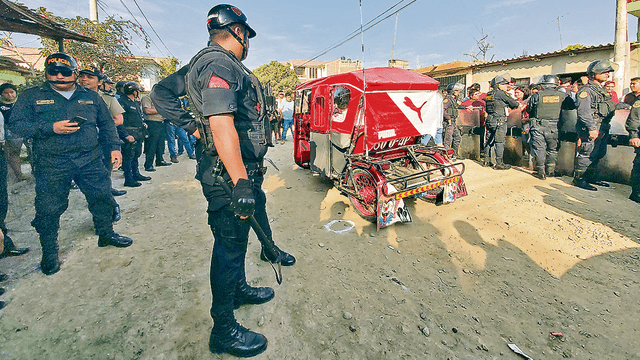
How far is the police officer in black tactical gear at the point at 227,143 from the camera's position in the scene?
163cm

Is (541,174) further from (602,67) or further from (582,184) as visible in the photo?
(602,67)

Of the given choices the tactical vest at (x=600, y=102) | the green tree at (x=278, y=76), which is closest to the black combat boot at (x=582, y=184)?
the tactical vest at (x=600, y=102)

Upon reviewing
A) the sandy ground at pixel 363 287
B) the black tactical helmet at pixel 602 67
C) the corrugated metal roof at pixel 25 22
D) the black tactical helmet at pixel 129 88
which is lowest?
the sandy ground at pixel 363 287

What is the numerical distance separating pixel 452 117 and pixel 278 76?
33.4 m

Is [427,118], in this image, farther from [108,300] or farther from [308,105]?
[108,300]

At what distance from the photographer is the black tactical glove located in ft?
5.31

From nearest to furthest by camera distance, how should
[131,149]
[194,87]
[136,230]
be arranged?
[194,87] < [136,230] < [131,149]

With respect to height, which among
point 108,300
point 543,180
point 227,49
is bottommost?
point 108,300

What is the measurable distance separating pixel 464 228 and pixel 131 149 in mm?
6321

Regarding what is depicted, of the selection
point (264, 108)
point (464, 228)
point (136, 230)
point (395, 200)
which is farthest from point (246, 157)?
point (464, 228)

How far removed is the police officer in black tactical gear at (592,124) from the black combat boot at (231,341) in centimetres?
667

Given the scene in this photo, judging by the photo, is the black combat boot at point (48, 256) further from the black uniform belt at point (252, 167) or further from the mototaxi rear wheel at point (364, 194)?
the mototaxi rear wheel at point (364, 194)

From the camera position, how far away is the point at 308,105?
6.09 meters

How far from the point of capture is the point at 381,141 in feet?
15.1
